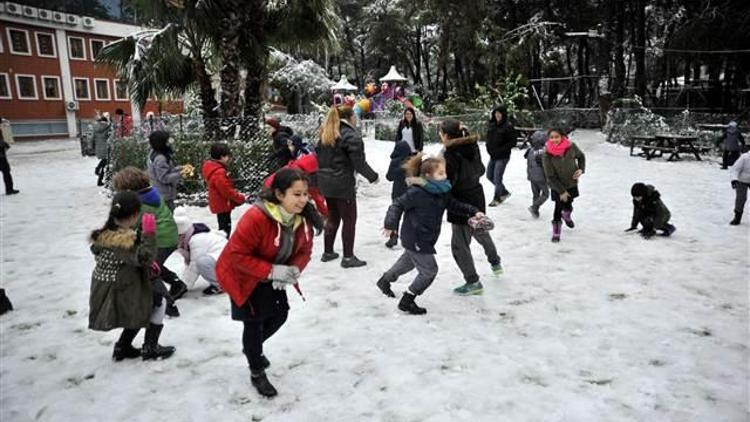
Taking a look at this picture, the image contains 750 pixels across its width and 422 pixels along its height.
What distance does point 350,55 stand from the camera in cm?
4703

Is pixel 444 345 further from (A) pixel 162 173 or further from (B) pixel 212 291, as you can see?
(A) pixel 162 173

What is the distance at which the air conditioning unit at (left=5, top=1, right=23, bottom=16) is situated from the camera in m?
30.0

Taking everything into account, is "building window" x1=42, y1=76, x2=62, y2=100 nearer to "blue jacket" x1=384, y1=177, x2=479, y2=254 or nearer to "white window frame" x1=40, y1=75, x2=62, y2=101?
"white window frame" x1=40, y1=75, x2=62, y2=101

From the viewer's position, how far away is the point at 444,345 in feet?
12.8

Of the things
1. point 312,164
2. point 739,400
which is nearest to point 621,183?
point 312,164

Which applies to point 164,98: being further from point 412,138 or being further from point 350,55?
point 350,55

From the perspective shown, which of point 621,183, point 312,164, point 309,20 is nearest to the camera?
point 312,164

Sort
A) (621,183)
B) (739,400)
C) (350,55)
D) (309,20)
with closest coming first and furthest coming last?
1. (739,400)
2. (309,20)
3. (621,183)
4. (350,55)

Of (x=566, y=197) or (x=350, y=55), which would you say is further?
(x=350, y=55)

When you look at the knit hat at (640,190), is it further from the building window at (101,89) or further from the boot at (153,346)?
the building window at (101,89)

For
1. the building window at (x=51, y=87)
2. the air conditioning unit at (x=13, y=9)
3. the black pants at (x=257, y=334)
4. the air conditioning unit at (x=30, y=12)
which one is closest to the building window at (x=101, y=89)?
the building window at (x=51, y=87)

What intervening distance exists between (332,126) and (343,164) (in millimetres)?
408

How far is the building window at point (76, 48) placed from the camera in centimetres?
3419

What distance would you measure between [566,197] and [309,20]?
255 inches
